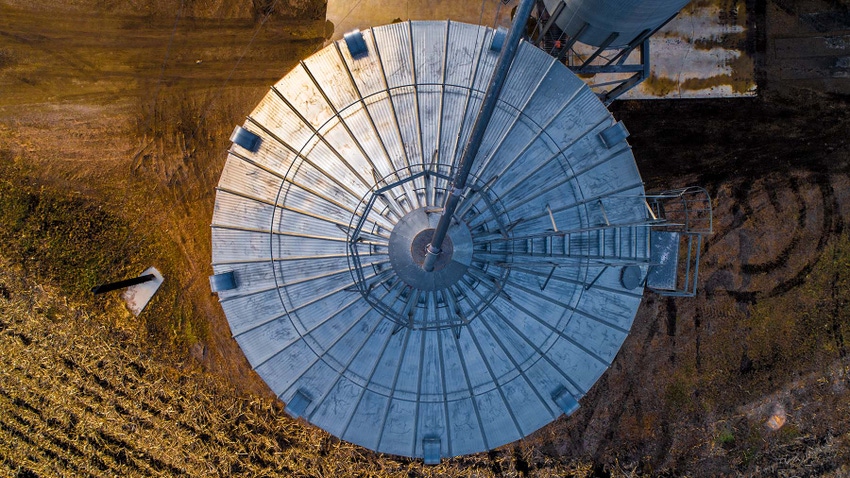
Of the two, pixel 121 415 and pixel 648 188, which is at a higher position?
pixel 648 188

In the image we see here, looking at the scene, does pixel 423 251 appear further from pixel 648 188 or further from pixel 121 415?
pixel 121 415

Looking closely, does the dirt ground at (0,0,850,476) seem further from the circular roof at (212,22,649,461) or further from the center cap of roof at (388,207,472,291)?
the center cap of roof at (388,207,472,291)

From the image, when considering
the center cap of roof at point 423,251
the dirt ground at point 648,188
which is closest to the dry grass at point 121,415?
the dirt ground at point 648,188

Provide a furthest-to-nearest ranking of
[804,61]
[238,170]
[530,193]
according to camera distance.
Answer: [804,61] → [238,170] → [530,193]

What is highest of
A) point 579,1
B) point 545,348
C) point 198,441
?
point 579,1

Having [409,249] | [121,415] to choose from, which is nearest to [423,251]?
[409,249]

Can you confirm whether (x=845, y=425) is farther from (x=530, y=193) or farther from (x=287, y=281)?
(x=287, y=281)

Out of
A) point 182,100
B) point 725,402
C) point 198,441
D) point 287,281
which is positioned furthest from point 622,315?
point 182,100

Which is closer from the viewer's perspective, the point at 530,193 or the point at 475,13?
the point at 530,193
